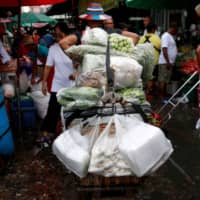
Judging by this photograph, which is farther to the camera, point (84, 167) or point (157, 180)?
point (157, 180)

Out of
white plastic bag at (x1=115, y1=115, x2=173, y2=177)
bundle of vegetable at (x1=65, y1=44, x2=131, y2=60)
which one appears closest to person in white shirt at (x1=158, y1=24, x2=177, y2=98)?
bundle of vegetable at (x1=65, y1=44, x2=131, y2=60)

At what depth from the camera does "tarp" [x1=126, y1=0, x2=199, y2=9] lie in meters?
9.74

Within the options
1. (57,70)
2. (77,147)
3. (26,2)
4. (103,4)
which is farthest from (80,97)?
(103,4)

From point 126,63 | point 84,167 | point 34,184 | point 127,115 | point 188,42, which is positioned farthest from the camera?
point 188,42

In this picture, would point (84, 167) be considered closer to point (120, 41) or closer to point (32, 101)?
point (120, 41)

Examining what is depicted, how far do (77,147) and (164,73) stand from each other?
770 centimetres

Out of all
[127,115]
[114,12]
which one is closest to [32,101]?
[127,115]

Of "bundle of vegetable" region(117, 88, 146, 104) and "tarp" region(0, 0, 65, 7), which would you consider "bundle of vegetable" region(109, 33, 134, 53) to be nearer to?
"bundle of vegetable" region(117, 88, 146, 104)

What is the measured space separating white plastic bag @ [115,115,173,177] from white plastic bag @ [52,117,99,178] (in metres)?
0.26

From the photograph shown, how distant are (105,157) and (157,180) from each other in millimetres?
2175

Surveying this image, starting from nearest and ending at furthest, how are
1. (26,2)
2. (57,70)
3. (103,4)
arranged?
(57,70), (26,2), (103,4)

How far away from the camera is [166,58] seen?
34.4 ft

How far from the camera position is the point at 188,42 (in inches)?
495

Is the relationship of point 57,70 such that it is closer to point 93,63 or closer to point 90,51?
point 90,51
